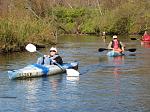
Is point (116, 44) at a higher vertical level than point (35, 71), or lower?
higher

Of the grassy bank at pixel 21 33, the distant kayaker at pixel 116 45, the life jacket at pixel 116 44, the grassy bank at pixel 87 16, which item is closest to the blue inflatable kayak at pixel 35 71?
the distant kayaker at pixel 116 45

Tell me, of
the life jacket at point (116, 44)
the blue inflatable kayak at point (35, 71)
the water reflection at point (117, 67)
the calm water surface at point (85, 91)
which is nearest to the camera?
the calm water surface at point (85, 91)

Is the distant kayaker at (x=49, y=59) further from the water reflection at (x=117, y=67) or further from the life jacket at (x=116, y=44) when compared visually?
the life jacket at (x=116, y=44)

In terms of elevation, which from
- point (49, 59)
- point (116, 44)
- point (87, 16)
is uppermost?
point (87, 16)

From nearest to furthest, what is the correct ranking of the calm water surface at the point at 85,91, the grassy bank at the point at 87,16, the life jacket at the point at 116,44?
1. the calm water surface at the point at 85,91
2. the life jacket at the point at 116,44
3. the grassy bank at the point at 87,16

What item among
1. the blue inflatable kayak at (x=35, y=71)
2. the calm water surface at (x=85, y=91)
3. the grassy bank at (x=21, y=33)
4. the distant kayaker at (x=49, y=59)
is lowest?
the calm water surface at (x=85, y=91)

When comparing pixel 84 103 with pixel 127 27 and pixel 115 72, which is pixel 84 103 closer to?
pixel 115 72

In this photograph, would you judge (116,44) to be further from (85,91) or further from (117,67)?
(85,91)

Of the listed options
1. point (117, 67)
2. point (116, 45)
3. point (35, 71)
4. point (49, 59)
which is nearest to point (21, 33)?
point (116, 45)

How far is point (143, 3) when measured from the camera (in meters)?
82.8

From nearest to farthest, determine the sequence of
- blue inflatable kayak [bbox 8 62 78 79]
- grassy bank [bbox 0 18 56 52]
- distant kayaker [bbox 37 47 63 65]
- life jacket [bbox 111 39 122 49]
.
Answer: blue inflatable kayak [bbox 8 62 78 79]
distant kayaker [bbox 37 47 63 65]
life jacket [bbox 111 39 122 49]
grassy bank [bbox 0 18 56 52]

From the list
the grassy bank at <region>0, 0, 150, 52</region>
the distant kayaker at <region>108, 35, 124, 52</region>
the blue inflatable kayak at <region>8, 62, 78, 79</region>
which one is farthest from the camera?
the grassy bank at <region>0, 0, 150, 52</region>

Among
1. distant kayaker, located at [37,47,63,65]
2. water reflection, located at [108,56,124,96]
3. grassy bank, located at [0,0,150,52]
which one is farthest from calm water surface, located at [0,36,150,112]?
grassy bank, located at [0,0,150,52]

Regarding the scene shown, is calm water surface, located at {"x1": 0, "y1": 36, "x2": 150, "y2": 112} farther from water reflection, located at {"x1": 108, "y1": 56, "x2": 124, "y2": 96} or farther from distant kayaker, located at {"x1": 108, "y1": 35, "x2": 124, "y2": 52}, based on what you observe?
distant kayaker, located at {"x1": 108, "y1": 35, "x2": 124, "y2": 52}
